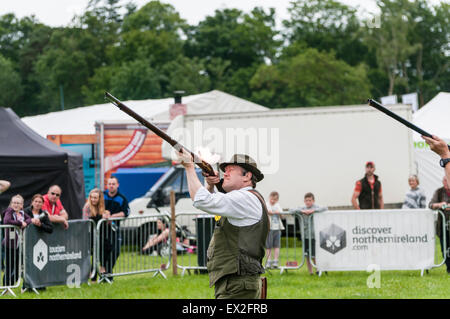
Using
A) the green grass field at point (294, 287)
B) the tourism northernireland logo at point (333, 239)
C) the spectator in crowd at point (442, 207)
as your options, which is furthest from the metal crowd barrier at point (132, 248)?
the spectator in crowd at point (442, 207)

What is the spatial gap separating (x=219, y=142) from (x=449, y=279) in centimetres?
757

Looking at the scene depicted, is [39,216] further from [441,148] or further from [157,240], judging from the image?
[441,148]

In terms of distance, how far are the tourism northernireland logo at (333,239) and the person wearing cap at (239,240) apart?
7.03m

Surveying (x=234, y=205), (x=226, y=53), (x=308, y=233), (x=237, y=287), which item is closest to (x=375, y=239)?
(x=308, y=233)

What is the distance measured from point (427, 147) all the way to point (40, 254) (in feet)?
40.3

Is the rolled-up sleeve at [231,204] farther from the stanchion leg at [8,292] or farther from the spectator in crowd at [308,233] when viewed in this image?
the spectator in crowd at [308,233]

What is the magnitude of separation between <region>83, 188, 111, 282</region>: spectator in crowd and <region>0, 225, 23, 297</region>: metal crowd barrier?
1539mm

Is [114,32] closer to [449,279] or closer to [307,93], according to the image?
[307,93]

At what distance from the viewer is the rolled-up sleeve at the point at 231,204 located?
582 centimetres

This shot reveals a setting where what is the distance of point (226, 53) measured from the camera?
2751 inches

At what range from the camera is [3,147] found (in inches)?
660

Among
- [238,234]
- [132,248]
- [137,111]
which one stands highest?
[137,111]
